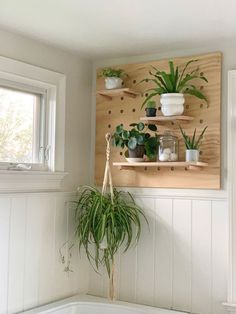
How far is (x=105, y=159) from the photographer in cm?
351

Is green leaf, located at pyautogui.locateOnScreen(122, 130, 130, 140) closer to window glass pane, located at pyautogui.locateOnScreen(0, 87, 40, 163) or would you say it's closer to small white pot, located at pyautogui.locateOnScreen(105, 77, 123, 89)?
small white pot, located at pyautogui.locateOnScreen(105, 77, 123, 89)

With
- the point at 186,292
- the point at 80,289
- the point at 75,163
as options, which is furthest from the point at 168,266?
the point at 75,163

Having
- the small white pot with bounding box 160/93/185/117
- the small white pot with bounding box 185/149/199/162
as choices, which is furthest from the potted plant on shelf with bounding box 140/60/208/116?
the small white pot with bounding box 185/149/199/162

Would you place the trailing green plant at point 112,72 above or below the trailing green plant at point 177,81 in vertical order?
above

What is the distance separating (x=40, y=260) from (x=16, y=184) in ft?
1.86

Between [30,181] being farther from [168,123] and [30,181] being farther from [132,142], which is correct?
[168,123]

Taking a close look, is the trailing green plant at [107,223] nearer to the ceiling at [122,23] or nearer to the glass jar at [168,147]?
the glass jar at [168,147]

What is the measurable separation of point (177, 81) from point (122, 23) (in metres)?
0.64

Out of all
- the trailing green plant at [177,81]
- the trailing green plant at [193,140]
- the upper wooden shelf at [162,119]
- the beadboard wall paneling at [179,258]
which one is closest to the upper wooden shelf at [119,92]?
the trailing green plant at [177,81]

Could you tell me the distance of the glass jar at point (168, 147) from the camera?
10.2 feet

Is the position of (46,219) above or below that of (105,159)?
below

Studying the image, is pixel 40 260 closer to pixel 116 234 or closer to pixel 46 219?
pixel 46 219

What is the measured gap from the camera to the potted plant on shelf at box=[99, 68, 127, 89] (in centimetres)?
334

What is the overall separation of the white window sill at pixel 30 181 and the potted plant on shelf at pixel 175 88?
2.82ft
